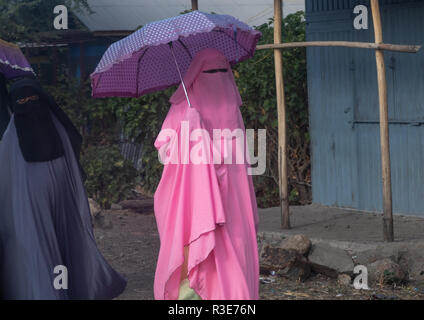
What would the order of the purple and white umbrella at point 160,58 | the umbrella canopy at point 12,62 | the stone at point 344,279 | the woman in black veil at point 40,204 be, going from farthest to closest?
the stone at point 344,279
the umbrella canopy at point 12,62
the woman in black veil at point 40,204
the purple and white umbrella at point 160,58

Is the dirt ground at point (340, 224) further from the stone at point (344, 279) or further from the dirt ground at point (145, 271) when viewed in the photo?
the dirt ground at point (145, 271)

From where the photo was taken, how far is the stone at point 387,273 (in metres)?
6.94

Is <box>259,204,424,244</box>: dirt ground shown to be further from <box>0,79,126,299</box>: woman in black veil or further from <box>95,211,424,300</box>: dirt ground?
<box>0,79,126,299</box>: woman in black veil

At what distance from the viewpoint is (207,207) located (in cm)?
548

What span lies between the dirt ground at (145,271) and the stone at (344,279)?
1.6 inches

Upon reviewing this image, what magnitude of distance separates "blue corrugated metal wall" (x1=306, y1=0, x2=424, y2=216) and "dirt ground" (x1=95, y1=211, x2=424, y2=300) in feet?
6.13

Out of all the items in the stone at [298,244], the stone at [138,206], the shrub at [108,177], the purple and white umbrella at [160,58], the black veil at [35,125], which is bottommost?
the stone at [298,244]

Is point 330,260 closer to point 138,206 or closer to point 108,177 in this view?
point 138,206

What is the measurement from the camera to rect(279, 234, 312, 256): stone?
7379mm

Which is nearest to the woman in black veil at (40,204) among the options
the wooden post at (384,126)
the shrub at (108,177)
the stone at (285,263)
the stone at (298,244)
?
the stone at (285,263)

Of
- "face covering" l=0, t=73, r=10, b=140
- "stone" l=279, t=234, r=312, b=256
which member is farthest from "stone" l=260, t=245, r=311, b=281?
"face covering" l=0, t=73, r=10, b=140

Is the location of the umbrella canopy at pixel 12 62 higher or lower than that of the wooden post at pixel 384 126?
higher

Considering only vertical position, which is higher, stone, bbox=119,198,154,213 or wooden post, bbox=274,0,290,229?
wooden post, bbox=274,0,290,229

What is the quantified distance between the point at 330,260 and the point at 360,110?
2.35 m
